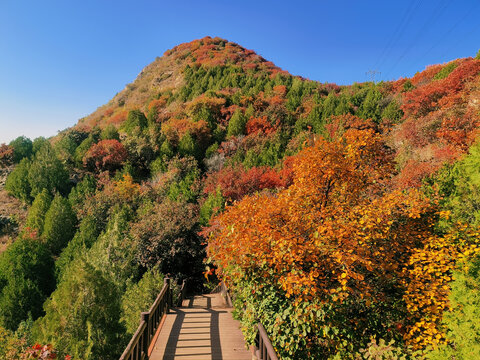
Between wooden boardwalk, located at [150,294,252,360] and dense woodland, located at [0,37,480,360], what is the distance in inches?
43.9

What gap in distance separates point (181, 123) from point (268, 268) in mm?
29132

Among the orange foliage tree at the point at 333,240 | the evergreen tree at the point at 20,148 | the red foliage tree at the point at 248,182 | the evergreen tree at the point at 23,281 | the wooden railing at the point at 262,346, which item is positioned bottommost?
the evergreen tree at the point at 23,281

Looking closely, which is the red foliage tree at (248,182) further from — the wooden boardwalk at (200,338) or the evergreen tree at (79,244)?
the wooden boardwalk at (200,338)

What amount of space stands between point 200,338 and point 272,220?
4057 millimetres

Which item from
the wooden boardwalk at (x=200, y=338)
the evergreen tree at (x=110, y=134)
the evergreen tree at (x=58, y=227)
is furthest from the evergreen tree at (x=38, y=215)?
the wooden boardwalk at (x=200, y=338)

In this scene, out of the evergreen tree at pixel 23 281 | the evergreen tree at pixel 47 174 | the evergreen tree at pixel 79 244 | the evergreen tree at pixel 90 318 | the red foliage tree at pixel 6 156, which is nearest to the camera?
the evergreen tree at pixel 90 318

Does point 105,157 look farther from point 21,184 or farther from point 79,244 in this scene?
point 79,244

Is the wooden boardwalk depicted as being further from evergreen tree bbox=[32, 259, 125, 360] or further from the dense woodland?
evergreen tree bbox=[32, 259, 125, 360]

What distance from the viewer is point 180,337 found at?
710 cm

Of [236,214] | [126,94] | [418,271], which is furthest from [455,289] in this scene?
[126,94]

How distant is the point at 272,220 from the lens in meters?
6.16

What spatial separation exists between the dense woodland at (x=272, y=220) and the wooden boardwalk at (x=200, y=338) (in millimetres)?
1114

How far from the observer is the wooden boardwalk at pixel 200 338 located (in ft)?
20.4

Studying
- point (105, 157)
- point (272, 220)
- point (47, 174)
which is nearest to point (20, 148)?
point (47, 174)
